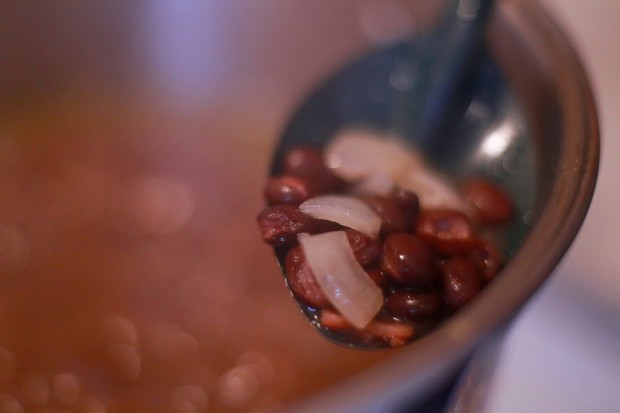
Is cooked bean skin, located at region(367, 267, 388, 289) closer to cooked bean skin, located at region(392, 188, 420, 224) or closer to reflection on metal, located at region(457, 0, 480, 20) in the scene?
cooked bean skin, located at region(392, 188, 420, 224)

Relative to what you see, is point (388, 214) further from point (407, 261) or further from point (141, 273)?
point (141, 273)

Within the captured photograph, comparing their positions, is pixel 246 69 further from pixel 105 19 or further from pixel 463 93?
pixel 463 93

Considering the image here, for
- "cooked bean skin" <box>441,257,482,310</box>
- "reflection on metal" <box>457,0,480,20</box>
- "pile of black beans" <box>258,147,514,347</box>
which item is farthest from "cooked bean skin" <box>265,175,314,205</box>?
"reflection on metal" <box>457,0,480,20</box>

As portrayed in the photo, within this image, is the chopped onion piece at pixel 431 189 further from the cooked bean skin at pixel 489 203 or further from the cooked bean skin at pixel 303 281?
the cooked bean skin at pixel 303 281

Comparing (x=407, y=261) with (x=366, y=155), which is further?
(x=366, y=155)

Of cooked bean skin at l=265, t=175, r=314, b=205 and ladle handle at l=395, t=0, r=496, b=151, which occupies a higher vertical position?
ladle handle at l=395, t=0, r=496, b=151

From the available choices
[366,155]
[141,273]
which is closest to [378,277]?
[366,155]
